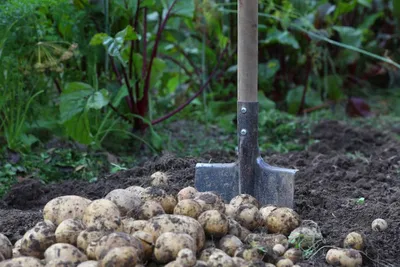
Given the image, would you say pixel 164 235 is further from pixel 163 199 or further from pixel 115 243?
pixel 163 199

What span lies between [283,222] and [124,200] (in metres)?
0.59

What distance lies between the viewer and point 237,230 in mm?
2348

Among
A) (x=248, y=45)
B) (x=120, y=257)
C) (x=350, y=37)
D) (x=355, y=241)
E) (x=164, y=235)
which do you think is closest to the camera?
(x=120, y=257)

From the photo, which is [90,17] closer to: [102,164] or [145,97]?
[145,97]

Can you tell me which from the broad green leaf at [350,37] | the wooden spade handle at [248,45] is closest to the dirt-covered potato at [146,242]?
the wooden spade handle at [248,45]

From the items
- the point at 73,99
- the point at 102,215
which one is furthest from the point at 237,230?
the point at 73,99

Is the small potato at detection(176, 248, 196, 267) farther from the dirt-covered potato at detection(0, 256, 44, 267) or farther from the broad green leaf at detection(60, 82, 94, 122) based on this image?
the broad green leaf at detection(60, 82, 94, 122)

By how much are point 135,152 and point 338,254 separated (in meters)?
2.35

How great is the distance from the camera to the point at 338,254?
2.27m

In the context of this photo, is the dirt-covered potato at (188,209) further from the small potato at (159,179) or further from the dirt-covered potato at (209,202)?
the small potato at (159,179)

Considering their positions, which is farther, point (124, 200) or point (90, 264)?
point (124, 200)

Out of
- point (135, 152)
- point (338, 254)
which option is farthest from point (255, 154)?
point (135, 152)

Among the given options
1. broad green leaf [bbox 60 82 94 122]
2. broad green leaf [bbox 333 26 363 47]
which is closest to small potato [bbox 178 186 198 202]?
broad green leaf [bbox 60 82 94 122]

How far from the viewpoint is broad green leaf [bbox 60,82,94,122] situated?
3867 millimetres
